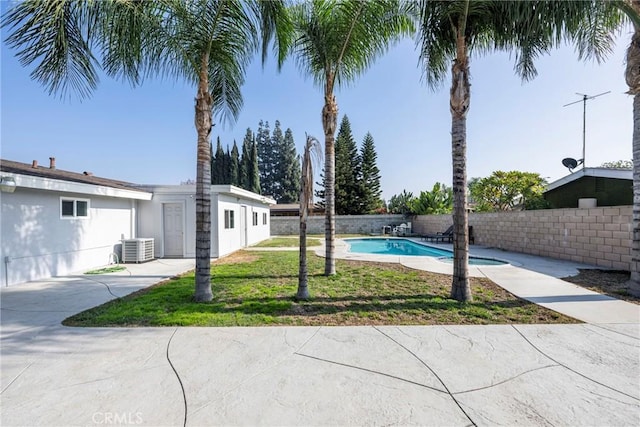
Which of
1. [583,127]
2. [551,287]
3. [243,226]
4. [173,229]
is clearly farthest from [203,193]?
[583,127]

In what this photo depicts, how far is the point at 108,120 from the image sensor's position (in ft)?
40.4

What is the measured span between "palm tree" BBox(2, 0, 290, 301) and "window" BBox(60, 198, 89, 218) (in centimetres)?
538

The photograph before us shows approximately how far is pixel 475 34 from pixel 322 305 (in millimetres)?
6456

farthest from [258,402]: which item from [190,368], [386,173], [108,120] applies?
[386,173]

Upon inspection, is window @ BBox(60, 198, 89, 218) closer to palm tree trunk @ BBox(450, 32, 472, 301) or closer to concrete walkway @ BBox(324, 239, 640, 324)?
concrete walkway @ BBox(324, 239, 640, 324)

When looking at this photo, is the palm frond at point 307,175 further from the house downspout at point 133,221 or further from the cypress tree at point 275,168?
the cypress tree at point 275,168

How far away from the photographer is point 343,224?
2662 centimetres

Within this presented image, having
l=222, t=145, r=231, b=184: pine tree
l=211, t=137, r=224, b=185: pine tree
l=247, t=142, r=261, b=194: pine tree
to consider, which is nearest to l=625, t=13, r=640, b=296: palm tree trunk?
l=247, t=142, r=261, b=194: pine tree

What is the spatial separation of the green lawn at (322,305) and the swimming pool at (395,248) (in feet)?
19.3

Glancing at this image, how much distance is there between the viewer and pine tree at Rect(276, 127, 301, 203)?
48.0m

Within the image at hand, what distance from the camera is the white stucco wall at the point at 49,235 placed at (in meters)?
7.50

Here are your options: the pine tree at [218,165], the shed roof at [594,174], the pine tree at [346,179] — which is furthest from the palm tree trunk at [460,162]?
the pine tree at [218,165]

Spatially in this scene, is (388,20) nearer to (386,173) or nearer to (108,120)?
(108,120)

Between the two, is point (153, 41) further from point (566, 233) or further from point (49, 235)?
point (566, 233)
